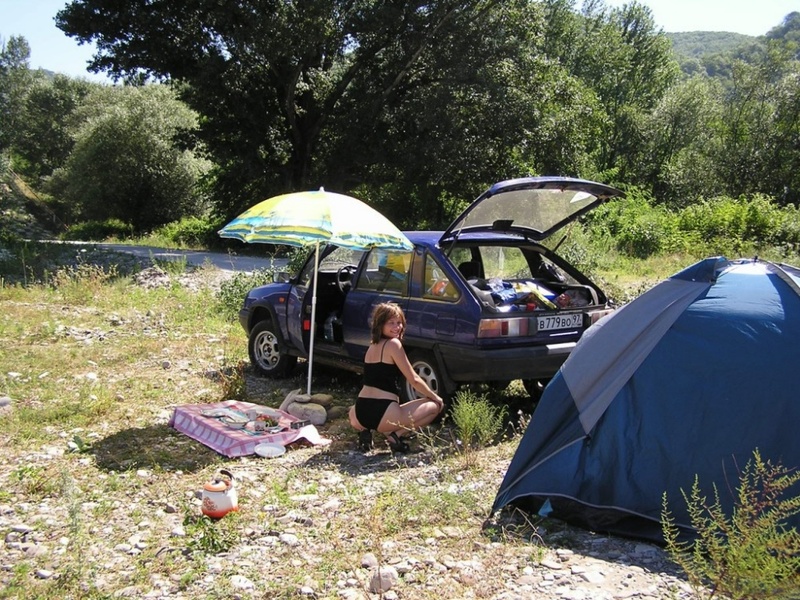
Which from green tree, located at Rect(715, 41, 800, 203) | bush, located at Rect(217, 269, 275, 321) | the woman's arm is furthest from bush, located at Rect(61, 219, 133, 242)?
the woman's arm

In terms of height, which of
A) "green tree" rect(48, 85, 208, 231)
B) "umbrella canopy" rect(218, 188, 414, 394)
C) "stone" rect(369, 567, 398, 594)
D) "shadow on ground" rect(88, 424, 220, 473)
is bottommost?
"shadow on ground" rect(88, 424, 220, 473)

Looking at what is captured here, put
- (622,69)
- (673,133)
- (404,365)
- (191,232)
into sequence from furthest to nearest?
(622,69) → (673,133) → (191,232) → (404,365)

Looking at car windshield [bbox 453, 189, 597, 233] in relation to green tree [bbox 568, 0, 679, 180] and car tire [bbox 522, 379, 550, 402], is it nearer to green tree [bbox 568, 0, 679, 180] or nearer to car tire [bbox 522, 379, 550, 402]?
car tire [bbox 522, 379, 550, 402]

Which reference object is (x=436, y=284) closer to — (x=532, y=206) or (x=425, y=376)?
(x=425, y=376)

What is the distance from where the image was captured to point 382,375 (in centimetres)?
592

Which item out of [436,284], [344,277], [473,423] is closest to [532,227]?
[436,284]

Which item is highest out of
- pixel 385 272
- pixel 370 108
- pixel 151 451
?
pixel 370 108

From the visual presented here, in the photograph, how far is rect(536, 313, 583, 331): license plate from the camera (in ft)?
20.9

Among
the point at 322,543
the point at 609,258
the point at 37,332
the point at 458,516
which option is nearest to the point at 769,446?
the point at 458,516

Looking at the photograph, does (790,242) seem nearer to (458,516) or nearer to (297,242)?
(297,242)

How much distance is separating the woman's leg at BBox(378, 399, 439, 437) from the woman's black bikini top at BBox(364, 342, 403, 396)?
0.57ft

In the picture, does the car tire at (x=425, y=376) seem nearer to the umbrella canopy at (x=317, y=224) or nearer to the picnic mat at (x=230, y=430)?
the picnic mat at (x=230, y=430)

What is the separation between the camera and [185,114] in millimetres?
38125

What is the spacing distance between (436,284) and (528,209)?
1.41 m
